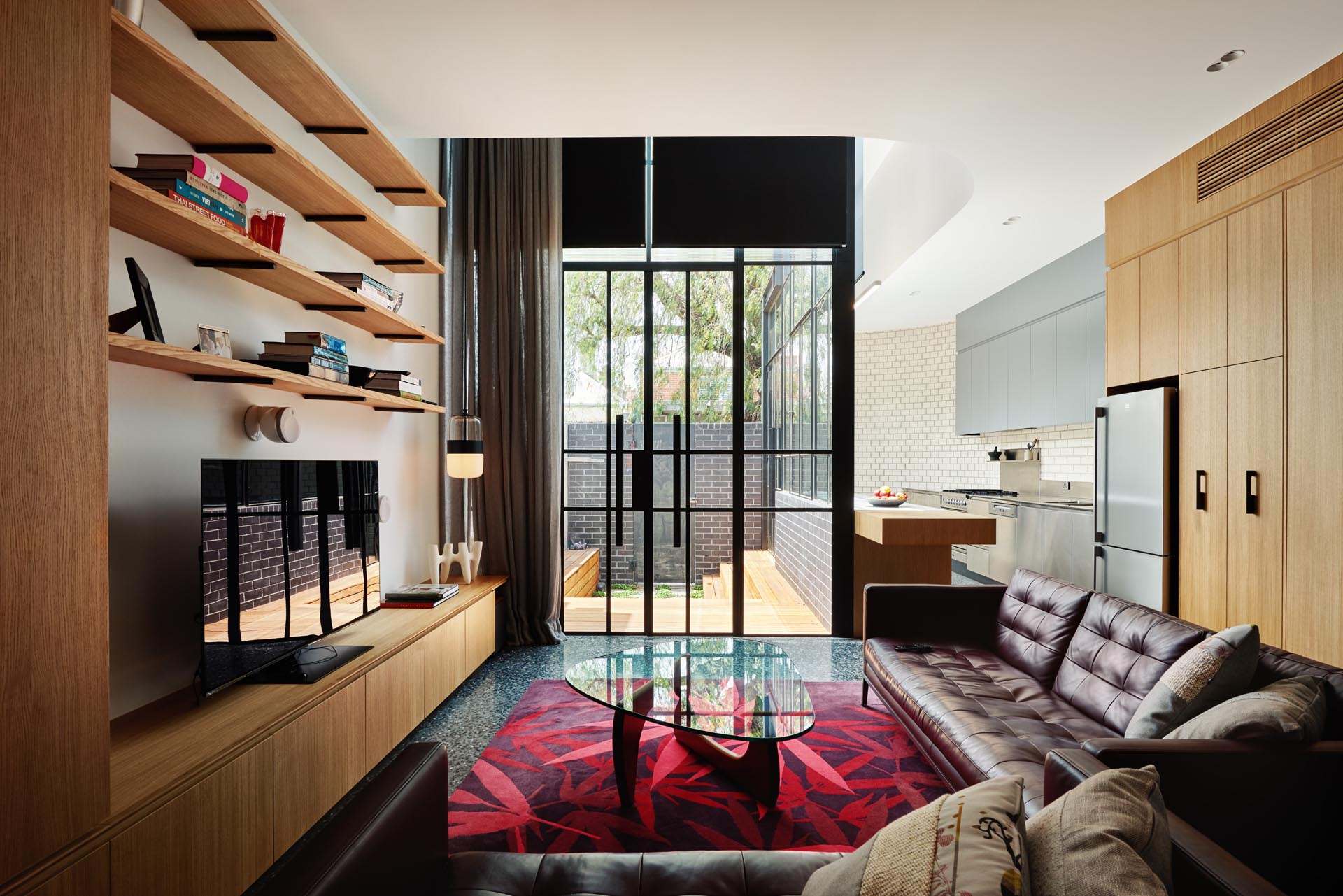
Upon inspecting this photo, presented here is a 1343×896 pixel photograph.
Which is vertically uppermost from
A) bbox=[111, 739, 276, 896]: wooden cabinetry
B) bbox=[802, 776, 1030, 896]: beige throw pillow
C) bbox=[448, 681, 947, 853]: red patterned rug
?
bbox=[802, 776, 1030, 896]: beige throw pillow

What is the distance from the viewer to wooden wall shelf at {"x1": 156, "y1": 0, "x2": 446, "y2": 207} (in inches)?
78.3

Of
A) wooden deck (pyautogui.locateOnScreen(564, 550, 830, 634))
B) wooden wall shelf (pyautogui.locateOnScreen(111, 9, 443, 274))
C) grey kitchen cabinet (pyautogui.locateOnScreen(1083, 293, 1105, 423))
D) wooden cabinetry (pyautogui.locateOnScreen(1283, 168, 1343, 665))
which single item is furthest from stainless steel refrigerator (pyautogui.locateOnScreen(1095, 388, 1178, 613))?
wooden wall shelf (pyautogui.locateOnScreen(111, 9, 443, 274))

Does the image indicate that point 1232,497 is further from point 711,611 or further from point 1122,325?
point 711,611

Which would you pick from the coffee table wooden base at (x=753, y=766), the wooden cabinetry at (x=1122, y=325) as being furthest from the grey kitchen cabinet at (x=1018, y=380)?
the coffee table wooden base at (x=753, y=766)

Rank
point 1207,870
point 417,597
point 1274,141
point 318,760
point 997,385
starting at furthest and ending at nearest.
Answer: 1. point 997,385
2. point 417,597
3. point 1274,141
4. point 318,760
5. point 1207,870

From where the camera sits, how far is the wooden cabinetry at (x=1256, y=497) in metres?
2.92

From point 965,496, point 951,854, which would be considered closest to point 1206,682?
point 951,854

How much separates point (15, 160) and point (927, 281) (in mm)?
6016

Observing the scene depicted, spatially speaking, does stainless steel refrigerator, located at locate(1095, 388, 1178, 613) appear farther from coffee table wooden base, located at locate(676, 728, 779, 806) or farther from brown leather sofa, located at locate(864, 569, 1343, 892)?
coffee table wooden base, located at locate(676, 728, 779, 806)

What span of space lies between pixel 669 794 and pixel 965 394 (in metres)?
6.13

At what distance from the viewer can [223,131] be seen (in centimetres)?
201

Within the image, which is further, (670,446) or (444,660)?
(670,446)

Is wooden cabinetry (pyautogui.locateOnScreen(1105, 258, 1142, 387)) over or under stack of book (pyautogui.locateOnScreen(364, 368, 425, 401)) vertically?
over

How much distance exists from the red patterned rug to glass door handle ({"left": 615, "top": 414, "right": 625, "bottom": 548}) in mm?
1489
